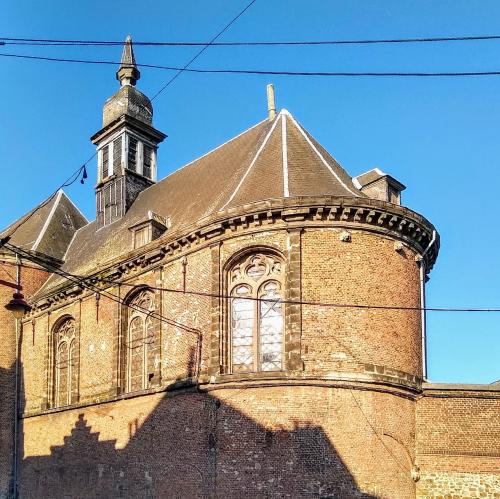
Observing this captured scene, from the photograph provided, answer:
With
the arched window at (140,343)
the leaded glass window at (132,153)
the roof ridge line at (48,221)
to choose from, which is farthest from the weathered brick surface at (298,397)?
the roof ridge line at (48,221)

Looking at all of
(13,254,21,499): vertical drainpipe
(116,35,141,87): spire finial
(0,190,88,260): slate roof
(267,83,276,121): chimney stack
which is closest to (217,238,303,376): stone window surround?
(267,83,276,121): chimney stack

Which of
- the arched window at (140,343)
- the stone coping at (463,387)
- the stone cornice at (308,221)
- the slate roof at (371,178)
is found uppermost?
the slate roof at (371,178)

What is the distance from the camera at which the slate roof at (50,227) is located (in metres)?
31.9

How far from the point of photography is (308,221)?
19531mm

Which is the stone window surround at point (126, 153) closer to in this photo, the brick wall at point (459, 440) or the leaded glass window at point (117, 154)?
the leaded glass window at point (117, 154)

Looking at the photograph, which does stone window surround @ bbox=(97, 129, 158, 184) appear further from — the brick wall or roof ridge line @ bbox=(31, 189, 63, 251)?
the brick wall

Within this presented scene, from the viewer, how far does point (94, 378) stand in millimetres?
24906

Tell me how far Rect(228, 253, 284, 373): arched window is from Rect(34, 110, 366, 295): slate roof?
1869 mm

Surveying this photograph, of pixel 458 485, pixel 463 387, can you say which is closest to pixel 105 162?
pixel 463 387

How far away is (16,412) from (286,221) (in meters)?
15.3

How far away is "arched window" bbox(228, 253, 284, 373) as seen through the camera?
63.8ft

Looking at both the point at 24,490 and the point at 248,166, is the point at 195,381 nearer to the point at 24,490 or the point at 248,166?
the point at 248,166

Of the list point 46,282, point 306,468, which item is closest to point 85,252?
point 46,282

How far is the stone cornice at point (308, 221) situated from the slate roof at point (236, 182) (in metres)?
0.52
